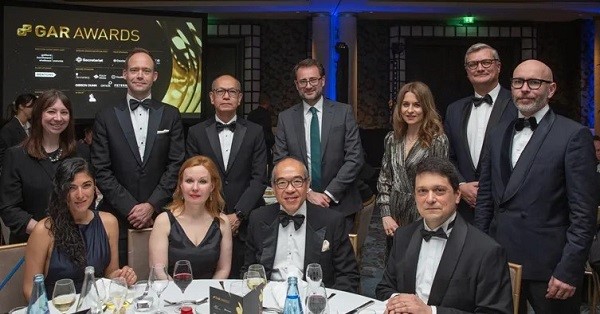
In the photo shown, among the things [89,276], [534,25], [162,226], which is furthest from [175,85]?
[534,25]

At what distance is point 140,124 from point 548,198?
232 cm

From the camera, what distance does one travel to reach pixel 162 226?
10.1 feet

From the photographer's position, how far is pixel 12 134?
230 inches

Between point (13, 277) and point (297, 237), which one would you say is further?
point (297, 237)

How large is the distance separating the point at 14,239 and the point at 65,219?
88 centimetres

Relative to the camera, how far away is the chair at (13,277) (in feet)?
9.07

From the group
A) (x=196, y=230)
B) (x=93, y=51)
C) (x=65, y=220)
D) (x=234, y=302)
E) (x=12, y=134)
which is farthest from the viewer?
(x=93, y=51)

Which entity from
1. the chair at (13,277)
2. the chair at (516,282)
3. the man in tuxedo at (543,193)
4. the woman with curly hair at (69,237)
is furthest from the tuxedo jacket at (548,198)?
the chair at (13,277)

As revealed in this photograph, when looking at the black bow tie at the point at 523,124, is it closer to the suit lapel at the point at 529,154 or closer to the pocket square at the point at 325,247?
the suit lapel at the point at 529,154

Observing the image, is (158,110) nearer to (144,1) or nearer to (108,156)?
(108,156)

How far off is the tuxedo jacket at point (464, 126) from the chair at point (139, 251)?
5.84ft

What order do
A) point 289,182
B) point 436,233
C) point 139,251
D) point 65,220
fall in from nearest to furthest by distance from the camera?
point 436,233, point 65,220, point 289,182, point 139,251

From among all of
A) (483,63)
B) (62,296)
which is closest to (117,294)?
(62,296)

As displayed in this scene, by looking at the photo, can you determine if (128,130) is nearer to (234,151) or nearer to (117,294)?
(234,151)
